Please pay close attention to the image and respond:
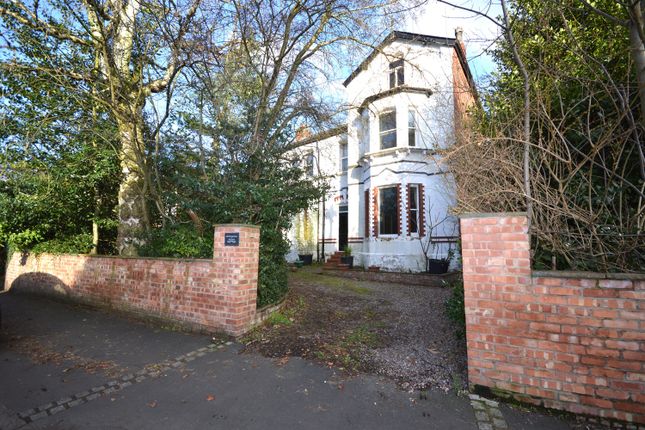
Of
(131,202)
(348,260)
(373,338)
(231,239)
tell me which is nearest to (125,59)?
(131,202)

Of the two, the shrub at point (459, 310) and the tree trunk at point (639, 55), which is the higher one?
the tree trunk at point (639, 55)

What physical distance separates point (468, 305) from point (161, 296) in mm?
5109

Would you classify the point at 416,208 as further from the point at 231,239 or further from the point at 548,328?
the point at 548,328

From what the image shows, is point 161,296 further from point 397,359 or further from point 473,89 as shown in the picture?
point 473,89

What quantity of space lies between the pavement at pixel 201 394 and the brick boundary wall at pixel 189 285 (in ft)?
1.51

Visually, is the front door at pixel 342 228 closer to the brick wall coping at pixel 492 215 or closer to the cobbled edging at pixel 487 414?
the brick wall coping at pixel 492 215

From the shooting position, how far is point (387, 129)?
14.1 metres

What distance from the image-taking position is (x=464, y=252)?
3324 millimetres

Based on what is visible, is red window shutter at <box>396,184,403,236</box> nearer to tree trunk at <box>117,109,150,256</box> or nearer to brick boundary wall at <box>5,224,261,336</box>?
brick boundary wall at <box>5,224,261,336</box>

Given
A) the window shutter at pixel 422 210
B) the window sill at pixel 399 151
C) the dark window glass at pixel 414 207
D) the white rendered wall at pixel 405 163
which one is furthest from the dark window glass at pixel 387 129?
the window shutter at pixel 422 210

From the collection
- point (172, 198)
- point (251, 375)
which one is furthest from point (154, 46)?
point (251, 375)

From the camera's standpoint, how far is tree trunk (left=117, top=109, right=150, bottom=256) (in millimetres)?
7598

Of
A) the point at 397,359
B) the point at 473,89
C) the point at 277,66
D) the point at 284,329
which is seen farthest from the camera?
the point at 277,66

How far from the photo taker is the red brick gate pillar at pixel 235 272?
4.93 meters
